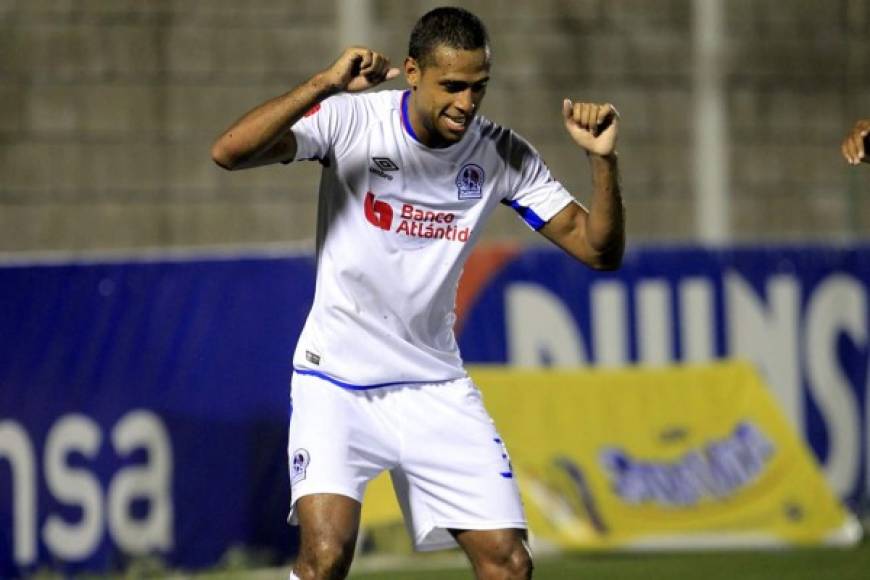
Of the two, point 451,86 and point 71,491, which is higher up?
point 451,86

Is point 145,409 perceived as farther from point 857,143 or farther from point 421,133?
point 857,143

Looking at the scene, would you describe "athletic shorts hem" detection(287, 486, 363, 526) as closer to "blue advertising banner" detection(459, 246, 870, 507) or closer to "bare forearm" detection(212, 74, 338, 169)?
"bare forearm" detection(212, 74, 338, 169)

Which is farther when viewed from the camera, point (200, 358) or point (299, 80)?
point (299, 80)

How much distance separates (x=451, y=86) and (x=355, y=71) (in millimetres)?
360

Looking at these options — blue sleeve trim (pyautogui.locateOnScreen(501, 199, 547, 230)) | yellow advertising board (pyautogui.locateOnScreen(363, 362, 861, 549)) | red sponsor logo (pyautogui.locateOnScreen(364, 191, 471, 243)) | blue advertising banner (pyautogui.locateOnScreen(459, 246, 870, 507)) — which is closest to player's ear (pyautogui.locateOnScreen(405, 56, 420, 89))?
red sponsor logo (pyautogui.locateOnScreen(364, 191, 471, 243))

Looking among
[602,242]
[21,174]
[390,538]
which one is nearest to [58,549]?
[390,538]

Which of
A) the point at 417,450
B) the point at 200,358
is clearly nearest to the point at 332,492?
the point at 417,450

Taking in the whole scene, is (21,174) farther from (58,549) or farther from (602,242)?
(602,242)

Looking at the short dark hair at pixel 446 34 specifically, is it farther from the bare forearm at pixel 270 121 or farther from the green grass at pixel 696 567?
the green grass at pixel 696 567

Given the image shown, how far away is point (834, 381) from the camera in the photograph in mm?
12039

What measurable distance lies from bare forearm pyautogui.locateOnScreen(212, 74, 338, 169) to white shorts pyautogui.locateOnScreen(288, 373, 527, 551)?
2.70 feet

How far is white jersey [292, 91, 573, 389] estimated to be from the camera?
19.7 ft

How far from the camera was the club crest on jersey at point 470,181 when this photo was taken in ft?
20.1

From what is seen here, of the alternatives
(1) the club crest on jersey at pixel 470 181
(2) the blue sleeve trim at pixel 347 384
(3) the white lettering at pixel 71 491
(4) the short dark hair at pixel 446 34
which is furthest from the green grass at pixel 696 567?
(4) the short dark hair at pixel 446 34
